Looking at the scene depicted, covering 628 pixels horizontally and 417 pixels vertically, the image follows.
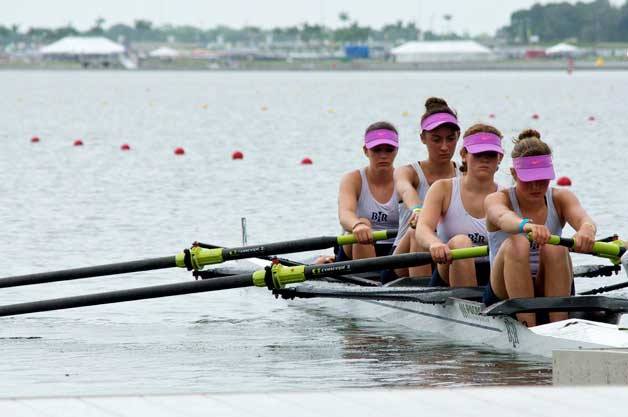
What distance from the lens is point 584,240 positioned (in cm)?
858

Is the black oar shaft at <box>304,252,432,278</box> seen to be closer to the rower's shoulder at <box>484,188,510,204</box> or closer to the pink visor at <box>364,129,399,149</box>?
the rower's shoulder at <box>484,188,510,204</box>

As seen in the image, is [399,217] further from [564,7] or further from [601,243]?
[564,7]

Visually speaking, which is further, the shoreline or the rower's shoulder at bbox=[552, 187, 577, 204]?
the shoreline

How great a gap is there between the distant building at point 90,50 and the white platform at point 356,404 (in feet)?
559

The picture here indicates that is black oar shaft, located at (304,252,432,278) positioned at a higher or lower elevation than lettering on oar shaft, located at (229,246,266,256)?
higher

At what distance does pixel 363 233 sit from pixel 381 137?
31.4 inches

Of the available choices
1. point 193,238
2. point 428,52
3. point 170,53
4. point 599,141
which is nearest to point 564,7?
point 428,52

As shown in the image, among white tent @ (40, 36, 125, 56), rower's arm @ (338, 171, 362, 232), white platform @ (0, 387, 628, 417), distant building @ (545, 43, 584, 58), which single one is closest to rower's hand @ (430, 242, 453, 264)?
rower's arm @ (338, 171, 362, 232)

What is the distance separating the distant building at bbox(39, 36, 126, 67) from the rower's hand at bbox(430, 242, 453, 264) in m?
168

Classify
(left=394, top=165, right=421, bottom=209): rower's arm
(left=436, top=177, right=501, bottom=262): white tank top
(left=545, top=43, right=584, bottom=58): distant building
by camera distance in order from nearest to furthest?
(left=436, top=177, right=501, bottom=262): white tank top < (left=394, top=165, right=421, bottom=209): rower's arm < (left=545, top=43, right=584, bottom=58): distant building

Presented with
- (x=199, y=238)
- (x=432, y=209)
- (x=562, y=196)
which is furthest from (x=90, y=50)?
(x=562, y=196)

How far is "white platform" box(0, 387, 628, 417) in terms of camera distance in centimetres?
602

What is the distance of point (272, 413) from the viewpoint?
6.05 meters

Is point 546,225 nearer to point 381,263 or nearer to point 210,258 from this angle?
point 381,263
